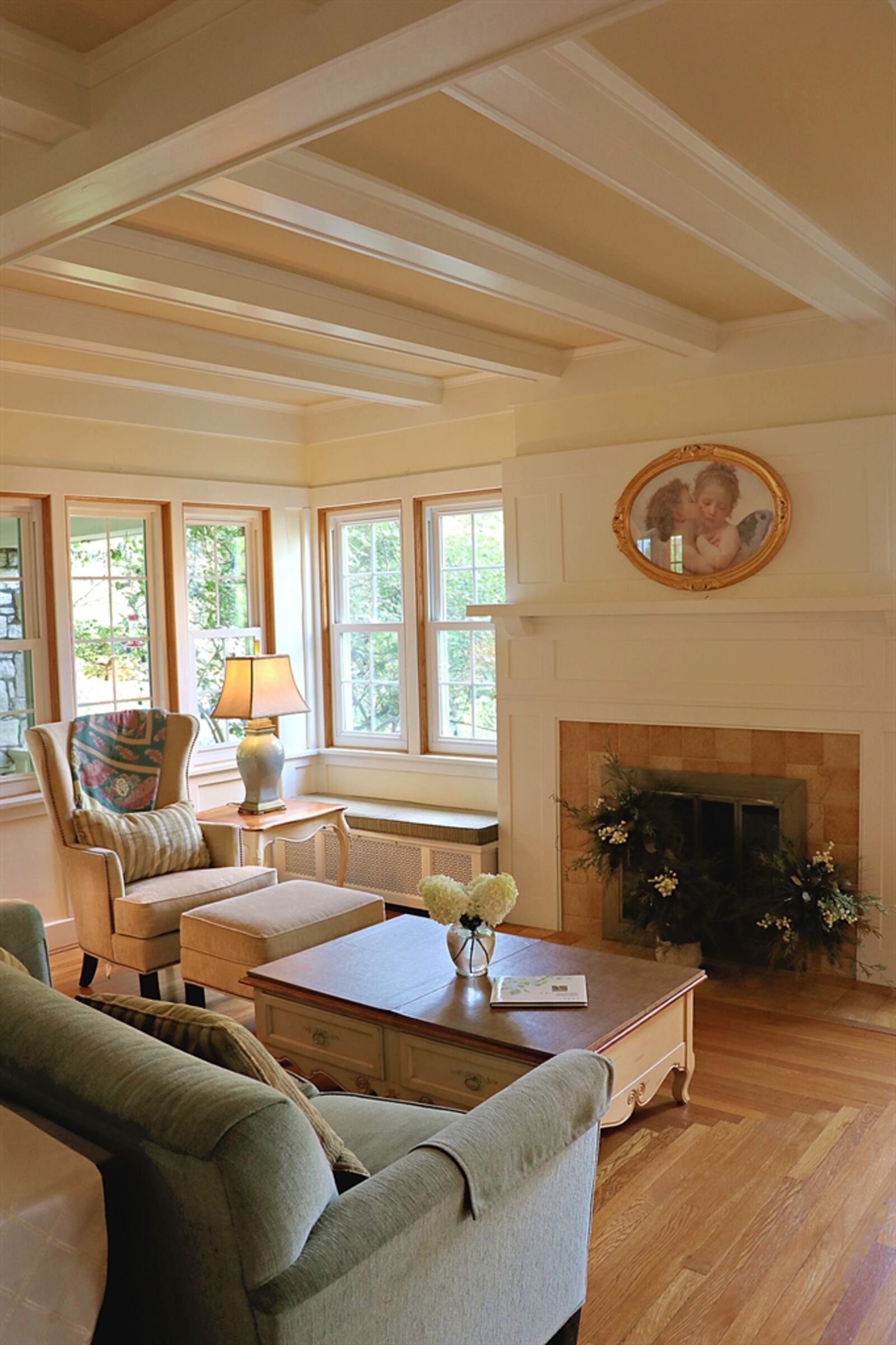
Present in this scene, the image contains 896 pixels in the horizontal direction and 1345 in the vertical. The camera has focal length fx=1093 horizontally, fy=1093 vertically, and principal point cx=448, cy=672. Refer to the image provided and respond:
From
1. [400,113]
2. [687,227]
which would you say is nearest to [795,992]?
[687,227]

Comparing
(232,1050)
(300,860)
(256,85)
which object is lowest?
(300,860)

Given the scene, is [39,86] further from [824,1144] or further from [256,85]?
[824,1144]

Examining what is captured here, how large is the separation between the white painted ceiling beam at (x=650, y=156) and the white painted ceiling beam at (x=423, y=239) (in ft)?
1.90

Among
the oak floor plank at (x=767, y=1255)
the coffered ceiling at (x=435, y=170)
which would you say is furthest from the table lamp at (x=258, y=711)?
the oak floor plank at (x=767, y=1255)

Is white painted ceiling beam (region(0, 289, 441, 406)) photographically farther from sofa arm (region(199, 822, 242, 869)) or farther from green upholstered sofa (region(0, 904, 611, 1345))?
green upholstered sofa (region(0, 904, 611, 1345))

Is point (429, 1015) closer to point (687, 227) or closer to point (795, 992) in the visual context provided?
point (795, 992)

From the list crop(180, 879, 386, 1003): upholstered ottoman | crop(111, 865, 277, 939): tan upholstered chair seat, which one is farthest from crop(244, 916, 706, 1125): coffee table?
crop(111, 865, 277, 939): tan upholstered chair seat

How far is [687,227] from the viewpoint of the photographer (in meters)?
2.86

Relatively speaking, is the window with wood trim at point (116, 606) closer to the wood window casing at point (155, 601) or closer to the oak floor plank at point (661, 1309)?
the wood window casing at point (155, 601)

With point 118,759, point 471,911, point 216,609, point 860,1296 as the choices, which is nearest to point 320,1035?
point 471,911

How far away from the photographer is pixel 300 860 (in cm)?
593

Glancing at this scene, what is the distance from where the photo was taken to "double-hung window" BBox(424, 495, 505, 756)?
5680 millimetres

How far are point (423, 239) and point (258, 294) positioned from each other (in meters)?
0.75

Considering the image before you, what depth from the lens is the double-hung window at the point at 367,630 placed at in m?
6.07
